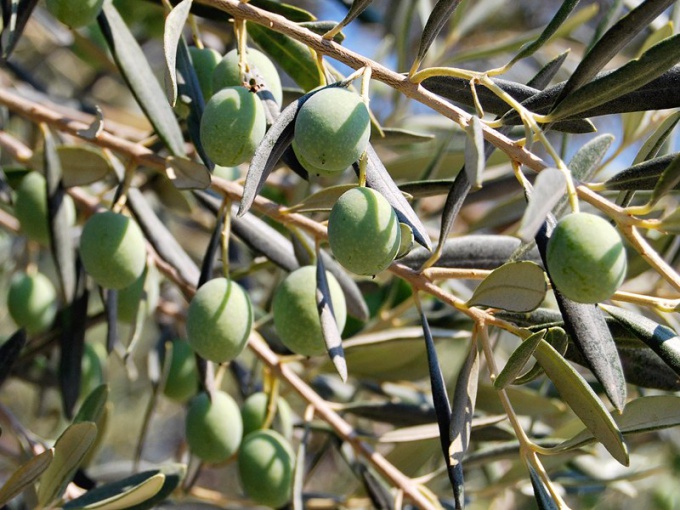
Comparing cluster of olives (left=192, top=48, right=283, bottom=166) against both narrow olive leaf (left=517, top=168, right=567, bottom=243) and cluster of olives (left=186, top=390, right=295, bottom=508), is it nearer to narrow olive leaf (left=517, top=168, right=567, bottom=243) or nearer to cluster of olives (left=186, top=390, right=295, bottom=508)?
Result: narrow olive leaf (left=517, top=168, right=567, bottom=243)

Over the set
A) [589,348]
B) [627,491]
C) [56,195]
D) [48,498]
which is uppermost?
[56,195]

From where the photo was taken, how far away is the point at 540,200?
62cm

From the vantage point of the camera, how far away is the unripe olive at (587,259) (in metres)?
0.68

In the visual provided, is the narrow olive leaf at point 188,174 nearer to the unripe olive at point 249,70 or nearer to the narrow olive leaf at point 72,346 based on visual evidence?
the unripe olive at point 249,70

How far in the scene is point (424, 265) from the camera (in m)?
0.98

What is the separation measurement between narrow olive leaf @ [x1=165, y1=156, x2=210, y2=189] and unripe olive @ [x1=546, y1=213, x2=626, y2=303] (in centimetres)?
48

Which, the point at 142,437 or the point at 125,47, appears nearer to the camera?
the point at 125,47

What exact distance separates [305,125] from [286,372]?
2.10 ft

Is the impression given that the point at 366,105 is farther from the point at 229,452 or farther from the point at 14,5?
the point at 229,452

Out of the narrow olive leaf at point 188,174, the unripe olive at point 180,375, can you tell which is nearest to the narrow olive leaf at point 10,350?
the narrow olive leaf at point 188,174

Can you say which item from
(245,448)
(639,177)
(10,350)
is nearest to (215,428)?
(245,448)

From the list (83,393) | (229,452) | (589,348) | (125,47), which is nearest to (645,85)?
(589,348)

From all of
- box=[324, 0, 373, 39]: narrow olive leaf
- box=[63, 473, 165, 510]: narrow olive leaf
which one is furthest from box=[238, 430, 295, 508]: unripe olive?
box=[324, 0, 373, 39]: narrow olive leaf

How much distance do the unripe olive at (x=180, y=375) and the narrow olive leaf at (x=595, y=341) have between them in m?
0.96
